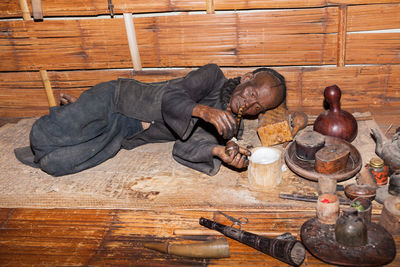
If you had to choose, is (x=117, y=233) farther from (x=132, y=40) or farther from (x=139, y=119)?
(x=132, y=40)

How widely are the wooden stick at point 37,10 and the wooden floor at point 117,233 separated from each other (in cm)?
243

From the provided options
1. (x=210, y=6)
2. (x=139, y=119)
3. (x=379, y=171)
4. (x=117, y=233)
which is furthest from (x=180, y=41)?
(x=379, y=171)

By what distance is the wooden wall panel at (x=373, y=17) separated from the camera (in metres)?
3.75

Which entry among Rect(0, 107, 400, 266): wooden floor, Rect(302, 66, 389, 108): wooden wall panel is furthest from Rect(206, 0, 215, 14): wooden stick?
Rect(0, 107, 400, 266): wooden floor

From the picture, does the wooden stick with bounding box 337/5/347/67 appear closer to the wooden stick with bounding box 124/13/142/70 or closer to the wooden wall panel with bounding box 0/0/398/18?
the wooden wall panel with bounding box 0/0/398/18

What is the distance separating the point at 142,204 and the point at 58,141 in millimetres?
1298

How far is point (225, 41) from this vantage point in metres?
4.12

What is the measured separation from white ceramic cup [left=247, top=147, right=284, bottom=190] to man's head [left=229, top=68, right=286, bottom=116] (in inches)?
23.0

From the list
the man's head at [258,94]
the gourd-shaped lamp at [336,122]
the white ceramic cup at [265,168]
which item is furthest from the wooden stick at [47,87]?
the gourd-shaped lamp at [336,122]

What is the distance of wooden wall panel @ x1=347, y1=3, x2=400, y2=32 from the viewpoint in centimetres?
375

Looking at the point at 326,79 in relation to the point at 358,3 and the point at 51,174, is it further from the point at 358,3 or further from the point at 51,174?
the point at 51,174

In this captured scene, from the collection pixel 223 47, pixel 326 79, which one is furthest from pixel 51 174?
pixel 326 79

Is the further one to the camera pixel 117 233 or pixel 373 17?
pixel 373 17

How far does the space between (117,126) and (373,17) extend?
3.21 m
